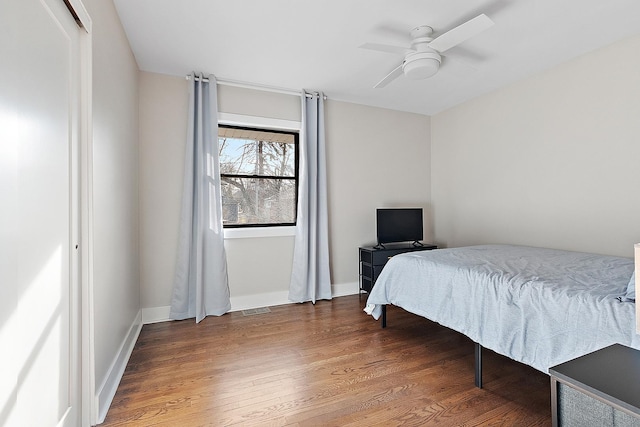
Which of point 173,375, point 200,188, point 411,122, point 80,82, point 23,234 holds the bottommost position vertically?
point 173,375

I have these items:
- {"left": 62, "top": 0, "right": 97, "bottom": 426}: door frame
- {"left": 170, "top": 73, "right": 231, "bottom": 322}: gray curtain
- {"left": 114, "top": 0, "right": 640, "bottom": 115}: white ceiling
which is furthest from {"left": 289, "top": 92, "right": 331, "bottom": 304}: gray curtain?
{"left": 62, "top": 0, "right": 97, "bottom": 426}: door frame

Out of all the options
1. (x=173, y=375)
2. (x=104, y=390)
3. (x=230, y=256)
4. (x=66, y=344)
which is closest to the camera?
(x=66, y=344)

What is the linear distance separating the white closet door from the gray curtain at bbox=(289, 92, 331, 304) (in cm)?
241

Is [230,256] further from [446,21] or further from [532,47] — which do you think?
[532,47]

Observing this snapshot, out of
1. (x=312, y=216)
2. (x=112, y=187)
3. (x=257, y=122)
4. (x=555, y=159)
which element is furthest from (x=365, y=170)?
(x=112, y=187)

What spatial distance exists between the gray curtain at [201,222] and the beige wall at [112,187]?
0.48m

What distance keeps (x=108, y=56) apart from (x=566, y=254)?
3811 millimetres

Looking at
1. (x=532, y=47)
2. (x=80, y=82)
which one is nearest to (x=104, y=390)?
(x=80, y=82)

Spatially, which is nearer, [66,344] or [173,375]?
[66,344]

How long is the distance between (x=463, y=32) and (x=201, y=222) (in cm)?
283

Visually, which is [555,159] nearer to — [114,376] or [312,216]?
[312,216]

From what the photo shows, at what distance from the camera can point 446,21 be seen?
94.6 inches

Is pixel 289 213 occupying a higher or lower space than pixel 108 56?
lower

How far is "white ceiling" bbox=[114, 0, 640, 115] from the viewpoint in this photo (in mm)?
2240
